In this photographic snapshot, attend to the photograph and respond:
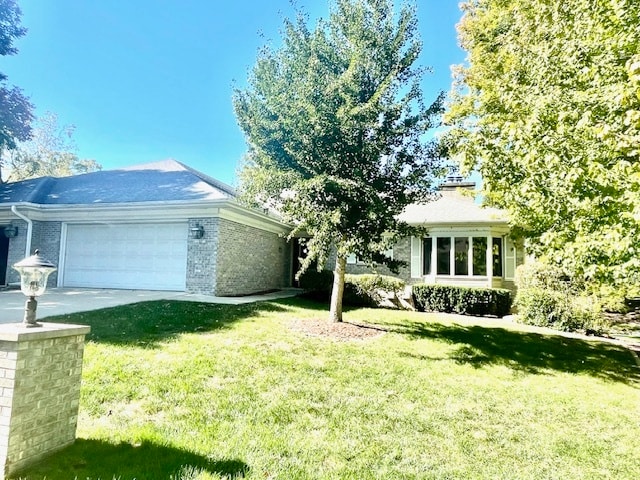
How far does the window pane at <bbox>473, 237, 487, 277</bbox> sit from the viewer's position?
52.9 feet

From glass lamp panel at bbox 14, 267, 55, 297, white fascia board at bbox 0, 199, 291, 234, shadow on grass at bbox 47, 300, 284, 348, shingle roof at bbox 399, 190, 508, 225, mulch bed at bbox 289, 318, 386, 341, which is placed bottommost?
mulch bed at bbox 289, 318, 386, 341

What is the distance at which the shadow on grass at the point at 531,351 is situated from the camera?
6.59 meters

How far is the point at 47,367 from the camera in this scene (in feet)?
9.01

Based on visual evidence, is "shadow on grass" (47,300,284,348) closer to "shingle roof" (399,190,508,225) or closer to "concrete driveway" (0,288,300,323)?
"concrete driveway" (0,288,300,323)

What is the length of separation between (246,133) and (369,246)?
4.04 metres

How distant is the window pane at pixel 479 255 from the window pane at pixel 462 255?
1.07 ft

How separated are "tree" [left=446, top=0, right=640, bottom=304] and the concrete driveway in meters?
7.75

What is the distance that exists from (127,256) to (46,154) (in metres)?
30.0

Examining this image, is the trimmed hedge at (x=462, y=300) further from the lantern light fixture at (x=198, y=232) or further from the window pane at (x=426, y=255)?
the lantern light fixture at (x=198, y=232)

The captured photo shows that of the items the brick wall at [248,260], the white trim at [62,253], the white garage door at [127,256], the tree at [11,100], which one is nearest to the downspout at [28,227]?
the white trim at [62,253]

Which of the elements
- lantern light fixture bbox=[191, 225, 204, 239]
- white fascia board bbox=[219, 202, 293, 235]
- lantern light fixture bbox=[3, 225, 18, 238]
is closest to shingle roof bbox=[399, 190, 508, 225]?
white fascia board bbox=[219, 202, 293, 235]

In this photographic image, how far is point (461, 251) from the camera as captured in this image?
53.9 feet

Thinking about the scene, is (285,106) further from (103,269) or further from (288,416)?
(103,269)

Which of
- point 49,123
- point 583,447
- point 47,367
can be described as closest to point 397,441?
point 583,447
